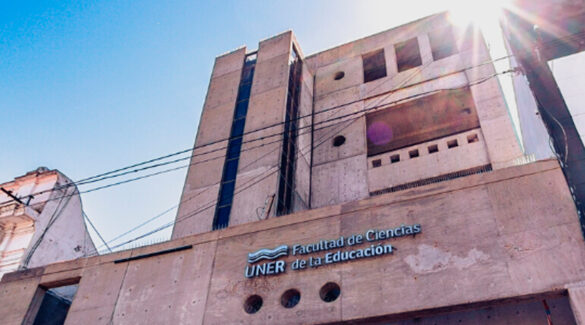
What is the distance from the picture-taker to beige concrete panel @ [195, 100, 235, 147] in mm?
28891

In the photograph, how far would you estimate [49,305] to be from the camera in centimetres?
2211

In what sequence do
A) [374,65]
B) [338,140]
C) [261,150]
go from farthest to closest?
[374,65] < [338,140] < [261,150]

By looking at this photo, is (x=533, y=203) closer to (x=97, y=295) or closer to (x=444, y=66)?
(x=97, y=295)

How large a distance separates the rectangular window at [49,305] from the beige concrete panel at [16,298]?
0.24 metres

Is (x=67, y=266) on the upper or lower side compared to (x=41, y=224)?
lower

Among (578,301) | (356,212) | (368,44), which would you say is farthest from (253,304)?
(368,44)

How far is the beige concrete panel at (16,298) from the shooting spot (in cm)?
2039

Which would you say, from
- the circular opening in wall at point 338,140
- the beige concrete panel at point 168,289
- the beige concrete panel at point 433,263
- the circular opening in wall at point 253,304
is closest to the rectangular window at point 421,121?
the circular opening in wall at point 338,140

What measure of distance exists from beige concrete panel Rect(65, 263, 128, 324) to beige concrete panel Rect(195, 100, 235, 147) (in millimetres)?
10666

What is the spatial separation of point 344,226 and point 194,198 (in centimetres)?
1210

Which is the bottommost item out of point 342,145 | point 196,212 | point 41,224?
point 41,224

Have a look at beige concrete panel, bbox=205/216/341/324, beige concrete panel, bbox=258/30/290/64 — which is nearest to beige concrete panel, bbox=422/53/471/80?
beige concrete panel, bbox=258/30/290/64

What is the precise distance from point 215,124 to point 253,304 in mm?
15306

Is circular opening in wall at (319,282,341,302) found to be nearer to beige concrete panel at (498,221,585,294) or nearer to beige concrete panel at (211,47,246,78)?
beige concrete panel at (498,221,585,294)
